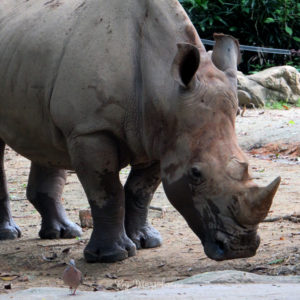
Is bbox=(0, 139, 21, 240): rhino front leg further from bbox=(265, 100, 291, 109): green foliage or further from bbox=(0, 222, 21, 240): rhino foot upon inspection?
bbox=(265, 100, 291, 109): green foliage

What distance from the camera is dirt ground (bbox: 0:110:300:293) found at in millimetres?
5180

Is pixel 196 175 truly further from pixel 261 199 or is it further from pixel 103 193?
pixel 103 193

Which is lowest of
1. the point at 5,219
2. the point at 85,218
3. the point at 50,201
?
the point at 85,218

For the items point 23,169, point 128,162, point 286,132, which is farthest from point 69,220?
point 286,132

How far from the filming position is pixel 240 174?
4.86m

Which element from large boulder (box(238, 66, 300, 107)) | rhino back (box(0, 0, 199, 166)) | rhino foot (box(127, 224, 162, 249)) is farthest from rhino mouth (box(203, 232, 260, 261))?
large boulder (box(238, 66, 300, 107))

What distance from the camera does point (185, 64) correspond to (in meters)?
5.12

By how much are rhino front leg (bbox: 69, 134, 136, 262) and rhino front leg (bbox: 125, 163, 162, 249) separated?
14.7 inches

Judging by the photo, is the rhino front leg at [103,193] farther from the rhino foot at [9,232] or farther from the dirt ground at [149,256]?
the rhino foot at [9,232]

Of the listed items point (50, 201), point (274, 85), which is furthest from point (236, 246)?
point (274, 85)

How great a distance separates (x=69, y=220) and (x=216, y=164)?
225 centimetres

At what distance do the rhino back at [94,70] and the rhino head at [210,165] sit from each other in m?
0.22

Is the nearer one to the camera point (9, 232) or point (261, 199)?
point (261, 199)

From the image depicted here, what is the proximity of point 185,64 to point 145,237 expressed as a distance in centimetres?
163
